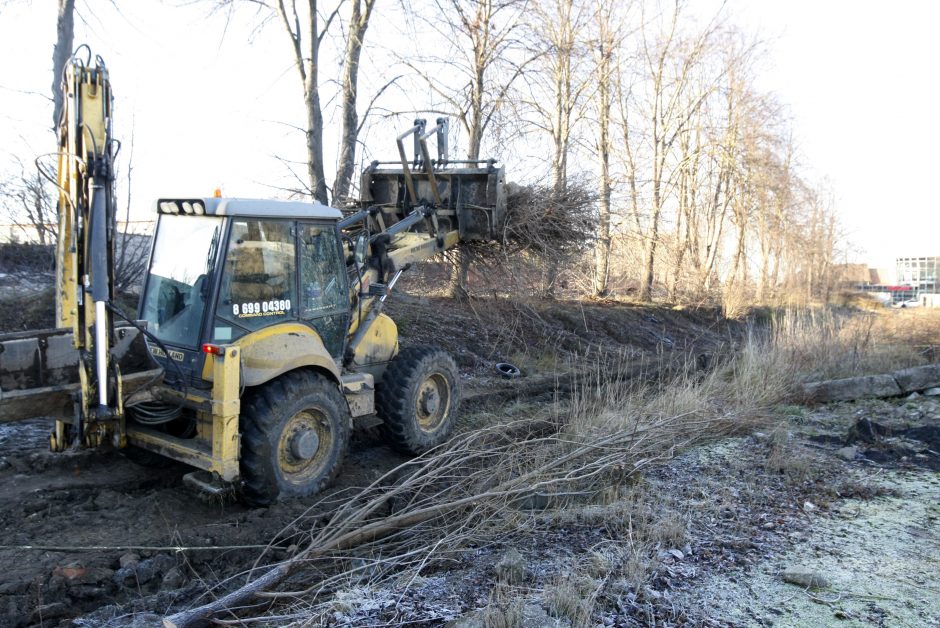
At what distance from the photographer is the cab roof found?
5293 mm

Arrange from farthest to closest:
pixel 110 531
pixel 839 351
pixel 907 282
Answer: pixel 907 282 → pixel 839 351 → pixel 110 531

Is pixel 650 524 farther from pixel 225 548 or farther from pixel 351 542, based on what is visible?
pixel 225 548

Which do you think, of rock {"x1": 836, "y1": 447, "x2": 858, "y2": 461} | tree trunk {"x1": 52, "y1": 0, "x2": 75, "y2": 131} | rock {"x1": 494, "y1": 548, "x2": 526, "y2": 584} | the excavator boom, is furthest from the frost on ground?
tree trunk {"x1": 52, "y1": 0, "x2": 75, "y2": 131}

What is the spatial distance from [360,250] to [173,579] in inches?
137

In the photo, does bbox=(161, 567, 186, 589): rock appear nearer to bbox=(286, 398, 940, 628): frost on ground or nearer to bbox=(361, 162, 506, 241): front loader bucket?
bbox=(286, 398, 940, 628): frost on ground

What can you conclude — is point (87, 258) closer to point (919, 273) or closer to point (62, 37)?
point (62, 37)

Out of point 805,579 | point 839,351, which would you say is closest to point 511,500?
point 805,579

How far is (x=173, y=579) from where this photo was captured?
4.25 meters

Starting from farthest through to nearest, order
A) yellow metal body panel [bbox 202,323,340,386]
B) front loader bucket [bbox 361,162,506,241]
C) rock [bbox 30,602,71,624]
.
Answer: front loader bucket [bbox 361,162,506,241] → yellow metal body panel [bbox 202,323,340,386] → rock [bbox 30,602,71,624]

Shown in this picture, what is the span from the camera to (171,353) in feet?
17.8

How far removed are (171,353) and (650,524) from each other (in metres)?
3.81

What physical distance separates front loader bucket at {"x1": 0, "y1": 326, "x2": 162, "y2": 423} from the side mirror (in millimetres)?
2084

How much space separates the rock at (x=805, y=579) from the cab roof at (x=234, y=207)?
14.4ft

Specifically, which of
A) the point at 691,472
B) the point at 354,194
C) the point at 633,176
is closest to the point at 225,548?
the point at 691,472
